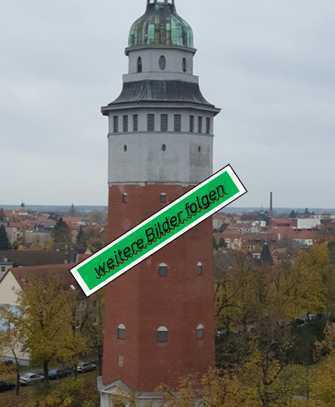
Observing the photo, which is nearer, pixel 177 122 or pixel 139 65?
pixel 177 122

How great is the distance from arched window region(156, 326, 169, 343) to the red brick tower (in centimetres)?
→ 4

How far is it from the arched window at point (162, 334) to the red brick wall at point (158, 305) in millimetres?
149

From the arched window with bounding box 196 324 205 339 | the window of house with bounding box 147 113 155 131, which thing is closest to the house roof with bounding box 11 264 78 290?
the arched window with bounding box 196 324 205 339

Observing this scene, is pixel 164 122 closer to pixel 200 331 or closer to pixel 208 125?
pixel 208 125

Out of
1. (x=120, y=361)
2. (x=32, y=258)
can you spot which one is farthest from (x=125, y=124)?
(x=32, y=258)

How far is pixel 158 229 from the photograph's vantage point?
48.7 feet

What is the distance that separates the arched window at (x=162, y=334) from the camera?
3042 cm

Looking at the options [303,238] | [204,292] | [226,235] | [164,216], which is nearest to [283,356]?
[204,292]

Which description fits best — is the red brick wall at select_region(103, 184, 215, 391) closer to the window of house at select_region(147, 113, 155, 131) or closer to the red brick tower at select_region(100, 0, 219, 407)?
the red brick tower at select_region(100, 0, 219, 407)

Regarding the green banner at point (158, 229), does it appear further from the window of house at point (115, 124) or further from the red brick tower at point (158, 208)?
the window of house at point (115, 124)

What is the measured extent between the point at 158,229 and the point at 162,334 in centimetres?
1637

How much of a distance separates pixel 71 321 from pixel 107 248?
30.0 meters

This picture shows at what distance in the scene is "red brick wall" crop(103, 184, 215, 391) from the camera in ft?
99.5

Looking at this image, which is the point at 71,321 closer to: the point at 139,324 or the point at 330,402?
the point at 139,324
